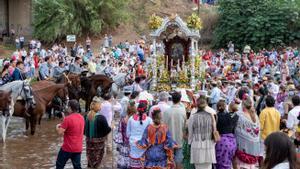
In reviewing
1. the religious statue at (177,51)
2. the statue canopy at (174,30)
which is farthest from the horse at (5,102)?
the religious statue at (177,51)

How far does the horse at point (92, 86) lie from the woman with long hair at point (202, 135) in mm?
10411

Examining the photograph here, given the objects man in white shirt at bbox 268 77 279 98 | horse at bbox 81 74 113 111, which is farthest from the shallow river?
man in white shirt at bbox 268 77 279 98

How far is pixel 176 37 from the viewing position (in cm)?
2192

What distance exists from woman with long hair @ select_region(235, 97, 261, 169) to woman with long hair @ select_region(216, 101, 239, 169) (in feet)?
0.66

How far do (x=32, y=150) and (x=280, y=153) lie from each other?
1005cm

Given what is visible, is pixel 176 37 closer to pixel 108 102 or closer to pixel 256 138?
pixel 108 102

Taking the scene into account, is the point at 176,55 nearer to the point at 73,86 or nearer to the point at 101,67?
the point at 101,67

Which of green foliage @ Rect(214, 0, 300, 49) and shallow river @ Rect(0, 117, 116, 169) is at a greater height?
green foliage @ Rect(214, 0, 300, 49)

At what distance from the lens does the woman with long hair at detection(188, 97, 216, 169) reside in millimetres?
9680

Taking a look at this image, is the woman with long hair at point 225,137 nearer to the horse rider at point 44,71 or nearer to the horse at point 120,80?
the horse at point 120,80

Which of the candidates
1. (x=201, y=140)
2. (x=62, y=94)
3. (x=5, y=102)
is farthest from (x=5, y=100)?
(x=201, y=140)

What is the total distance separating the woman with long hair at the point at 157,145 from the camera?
9.72 meters

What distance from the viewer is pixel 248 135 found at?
10.2 meters

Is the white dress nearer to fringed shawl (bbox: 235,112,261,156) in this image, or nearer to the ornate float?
fringed shawl (bbox: 235,112,261,156)
